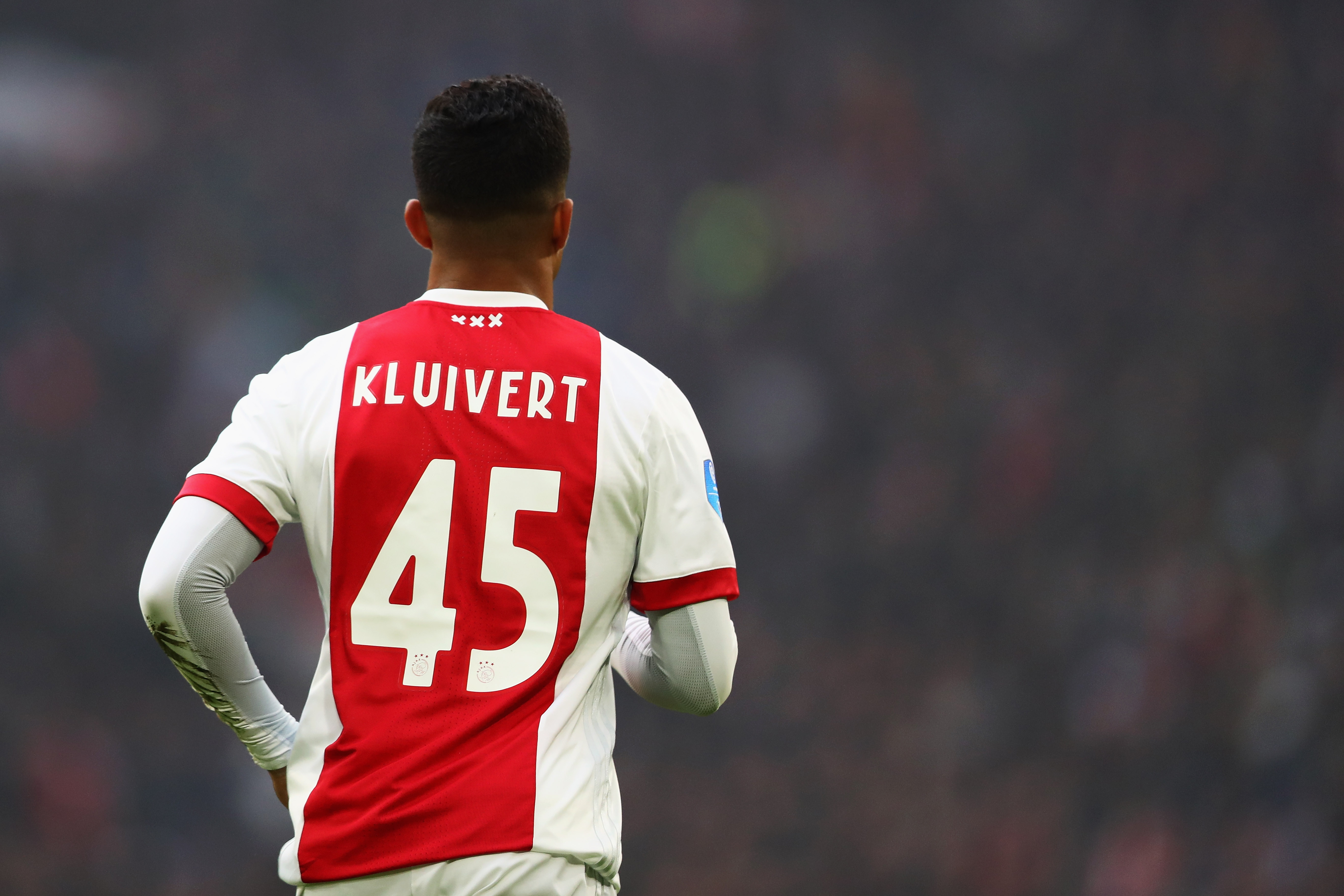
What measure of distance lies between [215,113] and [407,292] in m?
0.61

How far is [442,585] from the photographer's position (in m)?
1.01

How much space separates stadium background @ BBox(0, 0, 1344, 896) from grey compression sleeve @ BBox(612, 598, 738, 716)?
1930 mm

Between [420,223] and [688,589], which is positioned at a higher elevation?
[420,223]

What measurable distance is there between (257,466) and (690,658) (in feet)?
1.37

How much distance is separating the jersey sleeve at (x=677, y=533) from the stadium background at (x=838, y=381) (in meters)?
1.99

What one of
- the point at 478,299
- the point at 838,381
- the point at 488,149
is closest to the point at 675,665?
the point at 478,299

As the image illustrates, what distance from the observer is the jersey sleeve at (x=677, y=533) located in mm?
1044

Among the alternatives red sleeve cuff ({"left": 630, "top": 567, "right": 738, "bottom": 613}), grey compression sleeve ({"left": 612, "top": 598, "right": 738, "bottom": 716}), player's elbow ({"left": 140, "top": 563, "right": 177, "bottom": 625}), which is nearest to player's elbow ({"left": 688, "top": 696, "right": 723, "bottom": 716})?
grey compression sleeve ({"left": 612, "top": 598, "right": 738, "bottom": 716})

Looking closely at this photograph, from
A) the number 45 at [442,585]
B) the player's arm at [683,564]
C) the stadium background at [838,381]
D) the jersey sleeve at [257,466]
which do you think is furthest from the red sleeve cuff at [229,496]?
the stadium background at [838,381]

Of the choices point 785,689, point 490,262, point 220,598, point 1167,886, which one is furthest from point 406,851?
point 1167,886

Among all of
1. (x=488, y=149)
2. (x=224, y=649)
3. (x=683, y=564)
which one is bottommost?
(x=224, y=649)

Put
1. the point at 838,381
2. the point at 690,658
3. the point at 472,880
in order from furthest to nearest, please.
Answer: the point at 838,381 < the point at 690,658 < the point at 472,880

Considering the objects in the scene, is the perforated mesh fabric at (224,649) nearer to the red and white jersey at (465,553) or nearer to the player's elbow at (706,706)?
the red and white jersey at (465,553)

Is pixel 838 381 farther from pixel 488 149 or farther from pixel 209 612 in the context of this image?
pixel 209 612
